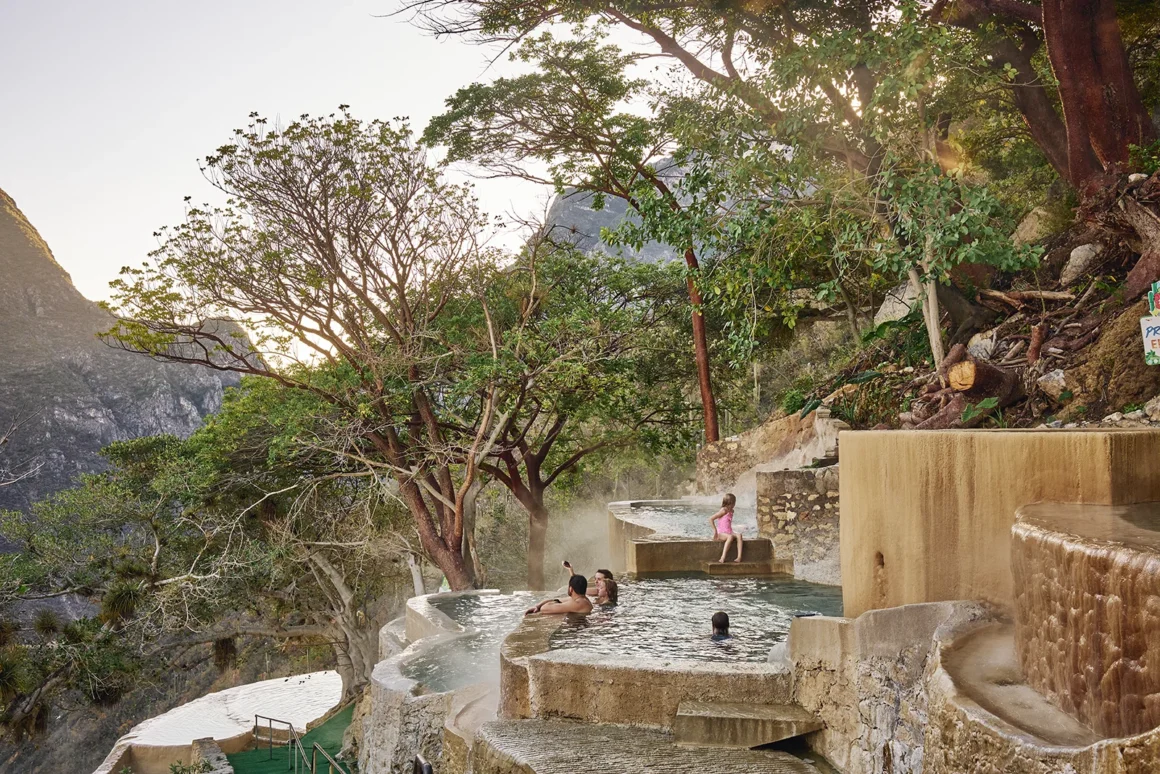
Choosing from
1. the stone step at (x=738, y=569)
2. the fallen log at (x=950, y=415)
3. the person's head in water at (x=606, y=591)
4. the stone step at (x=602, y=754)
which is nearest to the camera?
the stone step at (x=602, y=754)

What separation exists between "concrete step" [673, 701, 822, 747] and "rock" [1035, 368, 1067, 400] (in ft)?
23.7

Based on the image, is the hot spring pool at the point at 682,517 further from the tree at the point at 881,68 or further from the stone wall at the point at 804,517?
the tree at the point at 881,68

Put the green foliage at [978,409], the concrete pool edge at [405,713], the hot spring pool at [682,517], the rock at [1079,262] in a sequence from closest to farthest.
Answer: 1. the concrete pool edge at [405,713]
2. the green foliage at [978,409]
3. the rock at [1079,262]
4. the hot spring pool at [682,517]

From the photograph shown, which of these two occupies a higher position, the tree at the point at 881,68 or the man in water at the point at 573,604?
the tree at the point at 881,68

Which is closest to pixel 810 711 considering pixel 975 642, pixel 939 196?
pixel 975 642

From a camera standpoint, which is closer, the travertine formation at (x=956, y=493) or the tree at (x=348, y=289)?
the travertine formation at (x=956, y=493)

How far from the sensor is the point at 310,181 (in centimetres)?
1642

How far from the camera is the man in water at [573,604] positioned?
28.6ft

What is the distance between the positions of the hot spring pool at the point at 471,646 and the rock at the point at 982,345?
23.8 ft

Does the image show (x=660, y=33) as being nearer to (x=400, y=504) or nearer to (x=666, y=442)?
(x=666, y=442)

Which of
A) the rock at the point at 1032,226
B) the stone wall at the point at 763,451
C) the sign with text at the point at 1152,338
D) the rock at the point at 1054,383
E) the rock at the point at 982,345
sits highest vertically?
the rock at the point at 1032,226

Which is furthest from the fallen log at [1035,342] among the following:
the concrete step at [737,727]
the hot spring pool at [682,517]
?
the concrete step at [737,727]

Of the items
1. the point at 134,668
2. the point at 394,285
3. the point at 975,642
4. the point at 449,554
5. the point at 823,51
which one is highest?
the point at 823,51

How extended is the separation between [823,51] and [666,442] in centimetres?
963
